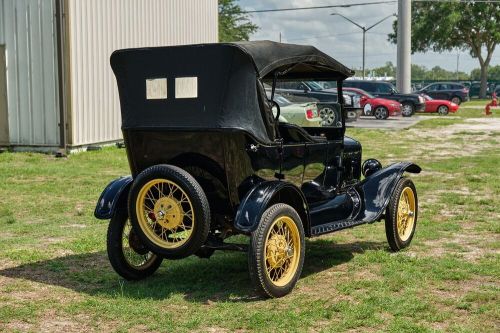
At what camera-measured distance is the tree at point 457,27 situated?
62.8 metres

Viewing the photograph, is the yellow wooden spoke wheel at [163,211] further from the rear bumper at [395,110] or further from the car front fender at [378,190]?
the rear bumper at [395,110]

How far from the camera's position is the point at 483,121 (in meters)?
32.0

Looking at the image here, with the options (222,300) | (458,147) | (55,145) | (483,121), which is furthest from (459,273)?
(483,121)

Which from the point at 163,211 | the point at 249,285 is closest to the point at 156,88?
the point at 163,211

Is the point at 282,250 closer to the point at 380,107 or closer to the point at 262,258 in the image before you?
the point at 262,258

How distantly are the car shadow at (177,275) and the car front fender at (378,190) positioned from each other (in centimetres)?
48

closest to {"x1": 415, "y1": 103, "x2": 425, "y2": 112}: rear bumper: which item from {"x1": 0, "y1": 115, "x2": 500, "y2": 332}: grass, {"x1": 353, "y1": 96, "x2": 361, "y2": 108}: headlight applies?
{"x1": 353, "y1": 96, "x2": 361, "y2": 108}: headlight

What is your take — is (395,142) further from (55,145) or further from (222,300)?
(222,300)

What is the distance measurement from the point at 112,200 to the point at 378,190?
8.77ft

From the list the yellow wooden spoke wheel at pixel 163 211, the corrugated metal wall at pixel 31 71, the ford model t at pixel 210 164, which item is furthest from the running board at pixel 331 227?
the corrugated metal wall at pixel 31 71

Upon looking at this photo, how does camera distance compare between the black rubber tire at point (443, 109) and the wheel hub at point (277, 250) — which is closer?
the wheel hub at point (277, 250)

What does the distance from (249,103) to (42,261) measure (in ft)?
9.00

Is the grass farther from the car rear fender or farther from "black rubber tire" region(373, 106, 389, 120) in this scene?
"black rubber tire" region(373, 106, 389, 120)

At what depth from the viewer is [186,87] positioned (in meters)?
6.32
